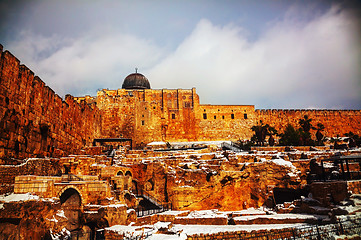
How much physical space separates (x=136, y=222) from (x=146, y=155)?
1186 centimetres

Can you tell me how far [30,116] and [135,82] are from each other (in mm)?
30966

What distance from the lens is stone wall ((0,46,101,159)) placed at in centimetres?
1492

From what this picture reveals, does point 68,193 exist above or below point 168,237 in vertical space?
above

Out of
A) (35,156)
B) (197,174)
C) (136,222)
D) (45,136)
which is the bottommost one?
(136,222)

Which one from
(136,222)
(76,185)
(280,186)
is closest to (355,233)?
(280,186)

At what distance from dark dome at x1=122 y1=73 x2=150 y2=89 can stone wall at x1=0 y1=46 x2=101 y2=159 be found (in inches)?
818

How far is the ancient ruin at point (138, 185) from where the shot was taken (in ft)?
42.3

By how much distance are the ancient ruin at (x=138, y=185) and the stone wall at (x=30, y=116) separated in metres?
0.07

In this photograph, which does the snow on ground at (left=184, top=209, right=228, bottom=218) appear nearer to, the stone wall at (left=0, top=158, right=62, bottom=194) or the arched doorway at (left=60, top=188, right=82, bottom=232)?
the arched doorway at (left=60, top=188, right=82, bottom=232)

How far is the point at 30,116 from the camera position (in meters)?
17.9

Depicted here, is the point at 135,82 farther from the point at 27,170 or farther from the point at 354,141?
the point at 354,141

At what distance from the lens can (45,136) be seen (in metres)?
19.9

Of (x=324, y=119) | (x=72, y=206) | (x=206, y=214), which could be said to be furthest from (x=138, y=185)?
(x=324, y=119)

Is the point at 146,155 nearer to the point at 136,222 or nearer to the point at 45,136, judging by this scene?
the point at 45,136
